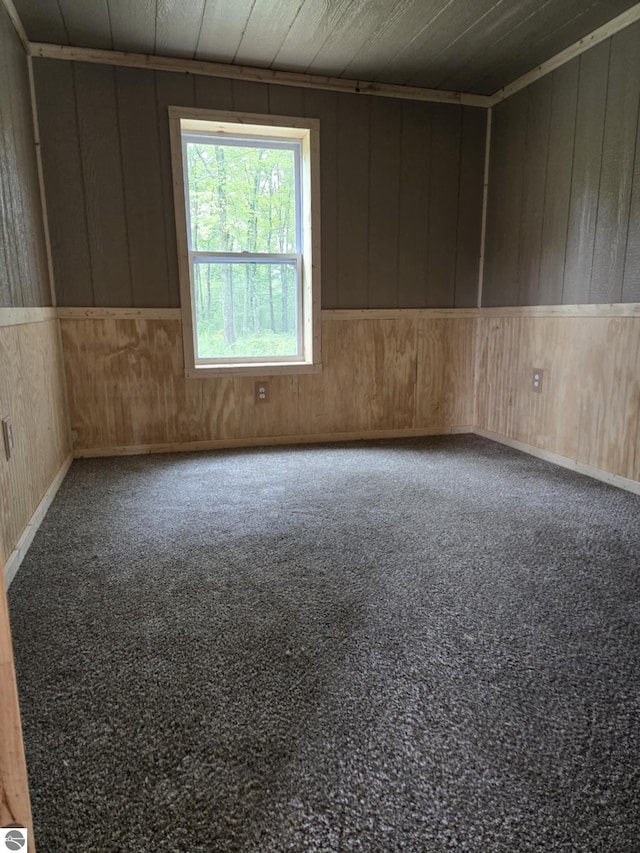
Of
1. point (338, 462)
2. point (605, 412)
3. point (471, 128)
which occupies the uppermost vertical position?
point (471, 128)

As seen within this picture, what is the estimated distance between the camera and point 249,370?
3.56 meters

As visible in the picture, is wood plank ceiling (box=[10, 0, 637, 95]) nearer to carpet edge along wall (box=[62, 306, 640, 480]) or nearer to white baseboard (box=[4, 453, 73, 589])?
carpet edge along wall (box=[62, 306, 640, 480])

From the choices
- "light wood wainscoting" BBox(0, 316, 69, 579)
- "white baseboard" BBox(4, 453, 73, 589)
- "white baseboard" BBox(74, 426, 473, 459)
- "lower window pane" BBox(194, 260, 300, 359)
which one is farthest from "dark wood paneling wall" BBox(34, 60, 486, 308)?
"white baseboard" BBox(4, 453, 73, 589)

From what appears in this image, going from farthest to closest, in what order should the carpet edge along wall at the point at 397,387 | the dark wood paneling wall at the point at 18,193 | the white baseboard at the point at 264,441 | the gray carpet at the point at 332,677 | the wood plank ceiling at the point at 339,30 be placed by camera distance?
the white baseboard at the point at 264,441, the carpet edge along wall at the point at 397,387, the wood plank ceiling at the point at 339,30, the dark wood paneling wall at the point at 18,193, the gray carpet at the point at 332,677

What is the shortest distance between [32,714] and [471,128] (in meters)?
4.15

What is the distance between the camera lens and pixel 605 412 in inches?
113

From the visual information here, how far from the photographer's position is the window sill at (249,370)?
348 centimetres

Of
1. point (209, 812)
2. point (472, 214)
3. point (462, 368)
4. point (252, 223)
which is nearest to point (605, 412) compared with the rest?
point (462, 368)

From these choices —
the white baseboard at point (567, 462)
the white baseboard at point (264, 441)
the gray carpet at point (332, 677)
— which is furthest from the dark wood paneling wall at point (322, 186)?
the gray carpet at point (332, 677)

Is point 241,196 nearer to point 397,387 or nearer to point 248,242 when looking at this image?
point 248,242

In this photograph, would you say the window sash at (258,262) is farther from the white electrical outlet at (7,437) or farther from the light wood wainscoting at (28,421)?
the white electrical outlet at (7,437)

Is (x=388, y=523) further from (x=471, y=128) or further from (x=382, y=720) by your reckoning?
(x=471, y=128)

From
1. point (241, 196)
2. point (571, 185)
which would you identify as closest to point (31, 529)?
point (241, 196)

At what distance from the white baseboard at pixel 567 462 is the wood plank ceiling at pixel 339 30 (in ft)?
7.65
